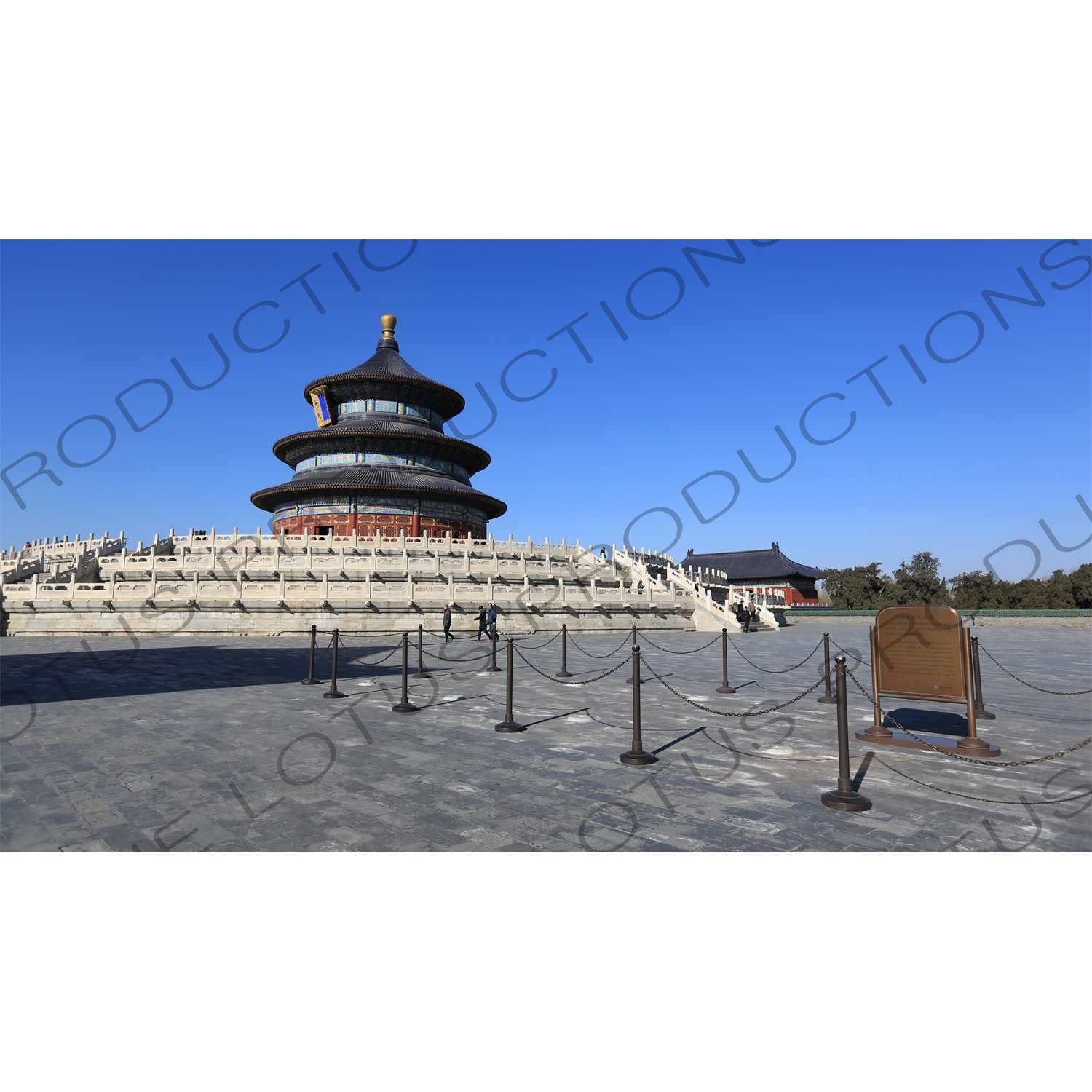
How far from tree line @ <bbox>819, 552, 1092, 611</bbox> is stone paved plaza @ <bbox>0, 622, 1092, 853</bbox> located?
32560 mm

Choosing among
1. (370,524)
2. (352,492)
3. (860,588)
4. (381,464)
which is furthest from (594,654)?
(860,588)

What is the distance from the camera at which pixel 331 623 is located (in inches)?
880

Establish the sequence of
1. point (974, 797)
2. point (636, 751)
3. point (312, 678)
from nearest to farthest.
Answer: point (974, 797) < point (636, 751) < point (312, 678)

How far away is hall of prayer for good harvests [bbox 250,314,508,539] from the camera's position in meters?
37.0

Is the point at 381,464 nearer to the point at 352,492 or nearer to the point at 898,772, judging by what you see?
the point at 352,492

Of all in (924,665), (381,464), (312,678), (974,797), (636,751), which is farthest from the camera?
(381,464)

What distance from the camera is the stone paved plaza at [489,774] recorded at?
14.5ft

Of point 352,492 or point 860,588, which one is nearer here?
point 352,492

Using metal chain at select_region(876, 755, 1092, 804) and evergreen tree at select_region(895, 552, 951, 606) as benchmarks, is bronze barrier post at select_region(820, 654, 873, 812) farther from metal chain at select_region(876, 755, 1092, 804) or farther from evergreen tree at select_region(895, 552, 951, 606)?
evergreen tree at select_region(895, 552, 951, 606)

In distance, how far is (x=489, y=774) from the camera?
234 inches

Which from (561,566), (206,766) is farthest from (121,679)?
(561,566)

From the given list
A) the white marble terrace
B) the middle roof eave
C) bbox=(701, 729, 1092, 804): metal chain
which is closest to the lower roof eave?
the middle roof eave

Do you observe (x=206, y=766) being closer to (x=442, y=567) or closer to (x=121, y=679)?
(x=121, y=679)

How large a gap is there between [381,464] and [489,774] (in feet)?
118
